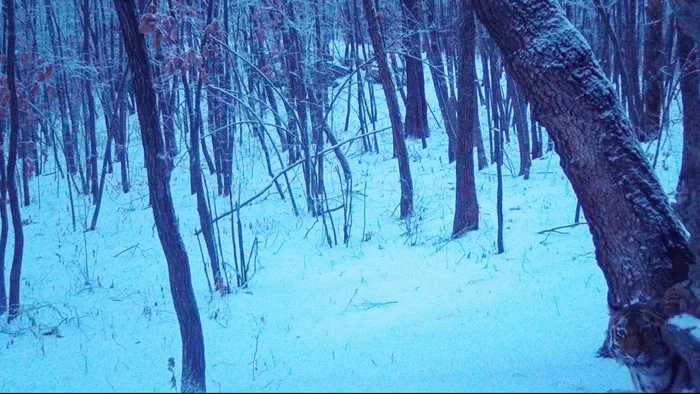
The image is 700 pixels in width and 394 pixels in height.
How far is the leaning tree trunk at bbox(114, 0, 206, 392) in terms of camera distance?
4.79 m

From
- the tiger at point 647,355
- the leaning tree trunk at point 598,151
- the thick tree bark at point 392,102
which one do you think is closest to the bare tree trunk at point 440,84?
the thick tree bark at point 392,102

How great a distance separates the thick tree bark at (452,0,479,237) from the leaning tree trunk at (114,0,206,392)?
6016 mm

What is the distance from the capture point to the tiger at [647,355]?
3.42 metres

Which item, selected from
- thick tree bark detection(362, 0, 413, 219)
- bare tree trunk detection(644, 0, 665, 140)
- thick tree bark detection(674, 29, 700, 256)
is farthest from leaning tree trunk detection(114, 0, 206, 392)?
bare tree trunk detection(644, 0, 665, 140)

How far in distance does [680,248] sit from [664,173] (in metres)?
8.58

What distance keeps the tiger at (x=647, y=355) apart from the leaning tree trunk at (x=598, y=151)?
30 centimetres

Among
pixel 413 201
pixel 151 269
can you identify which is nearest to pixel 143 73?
pixel 151 269

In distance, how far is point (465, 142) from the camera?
10250mm

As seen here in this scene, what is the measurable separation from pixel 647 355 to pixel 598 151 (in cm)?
129

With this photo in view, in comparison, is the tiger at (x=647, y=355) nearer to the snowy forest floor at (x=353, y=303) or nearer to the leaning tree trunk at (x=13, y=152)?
the snowy forest floor at (x=353, y=303)

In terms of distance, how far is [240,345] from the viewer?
664 cm

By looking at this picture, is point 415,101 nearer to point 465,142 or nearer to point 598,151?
Result: point 465,142

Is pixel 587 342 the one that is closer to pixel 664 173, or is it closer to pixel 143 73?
pixel 143 73

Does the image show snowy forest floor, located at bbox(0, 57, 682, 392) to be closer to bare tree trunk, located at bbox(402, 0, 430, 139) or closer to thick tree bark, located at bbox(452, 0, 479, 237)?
thick tree bark, located at bbox(452, 0, 479, 237)
